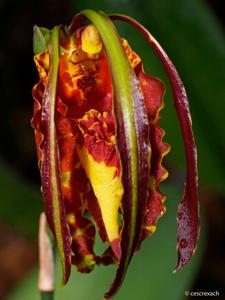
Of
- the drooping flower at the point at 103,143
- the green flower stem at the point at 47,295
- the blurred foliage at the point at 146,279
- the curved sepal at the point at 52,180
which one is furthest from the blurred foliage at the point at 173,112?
the curved sepal at the point at 52,180

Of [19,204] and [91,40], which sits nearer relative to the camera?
[91,40]

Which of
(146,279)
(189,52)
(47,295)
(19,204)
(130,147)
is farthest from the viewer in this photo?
(19,204)

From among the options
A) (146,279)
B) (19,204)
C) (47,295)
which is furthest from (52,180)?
(19,204)

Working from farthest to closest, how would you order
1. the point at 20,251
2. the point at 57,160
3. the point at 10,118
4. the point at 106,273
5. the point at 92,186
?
the point at 10,118 < the point at 20,251 < the point at 106,273 < the point at 92,186 < the point at 57,160

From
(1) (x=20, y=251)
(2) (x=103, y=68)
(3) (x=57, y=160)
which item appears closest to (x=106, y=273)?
(2) (x=103, y=68)

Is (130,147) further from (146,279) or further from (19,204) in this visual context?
(19,204)

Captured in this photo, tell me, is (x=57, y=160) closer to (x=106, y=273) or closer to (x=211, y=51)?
(x=106, y=273)

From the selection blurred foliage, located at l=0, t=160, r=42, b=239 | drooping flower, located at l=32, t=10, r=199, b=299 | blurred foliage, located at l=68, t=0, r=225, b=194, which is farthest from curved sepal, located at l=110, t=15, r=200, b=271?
blurred foliage, located at l=0, t=160, r=42, b=239

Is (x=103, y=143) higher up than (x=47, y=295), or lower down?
higher up
